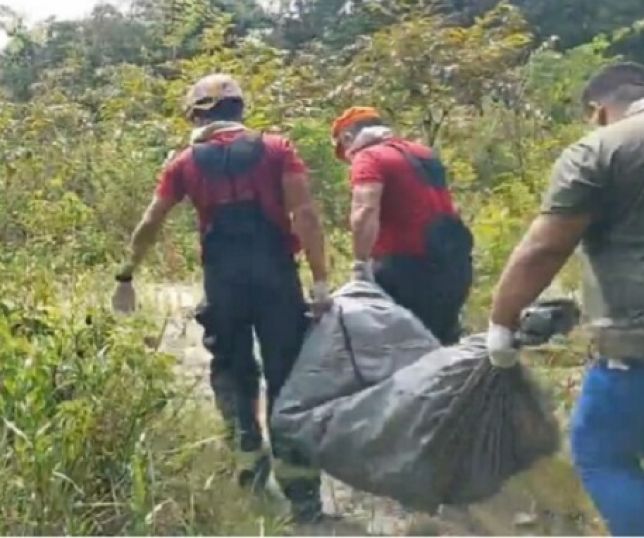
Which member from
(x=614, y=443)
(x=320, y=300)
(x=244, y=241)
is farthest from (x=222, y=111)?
(x=614, y=443)

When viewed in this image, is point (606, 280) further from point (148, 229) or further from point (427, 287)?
point (148, 229)

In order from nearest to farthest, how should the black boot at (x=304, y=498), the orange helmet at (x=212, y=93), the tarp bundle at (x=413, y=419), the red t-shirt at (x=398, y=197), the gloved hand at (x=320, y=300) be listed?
the tarp bundle at (x=413, y=419), the black boot at (x=304, y=498), the gloved hand at (x=320, y=300), the orange helmet at (x=212, y=93), the red t-shirt at (x=398, y=197)

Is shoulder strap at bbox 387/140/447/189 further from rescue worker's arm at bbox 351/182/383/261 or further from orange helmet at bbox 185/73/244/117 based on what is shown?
orange helmet at bbox 185/73/244/117

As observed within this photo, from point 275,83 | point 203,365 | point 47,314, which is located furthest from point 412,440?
point 275,83

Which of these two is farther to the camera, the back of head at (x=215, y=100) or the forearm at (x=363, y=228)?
the forearm at (x=363, y=228)

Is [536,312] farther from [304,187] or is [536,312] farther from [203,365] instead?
[203,365]

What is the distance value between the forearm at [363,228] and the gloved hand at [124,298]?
898mm

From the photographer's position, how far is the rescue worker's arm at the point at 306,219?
515cm

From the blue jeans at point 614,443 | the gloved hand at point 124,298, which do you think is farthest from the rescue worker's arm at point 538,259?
A: the gloved hand at point 124,298

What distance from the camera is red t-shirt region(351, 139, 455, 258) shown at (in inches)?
218

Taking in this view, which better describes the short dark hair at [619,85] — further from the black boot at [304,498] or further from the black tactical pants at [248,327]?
the black boot at [304,498]

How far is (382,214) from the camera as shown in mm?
5641

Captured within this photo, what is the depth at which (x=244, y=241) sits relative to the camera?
5188 mm

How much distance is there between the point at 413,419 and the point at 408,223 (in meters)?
1.36
